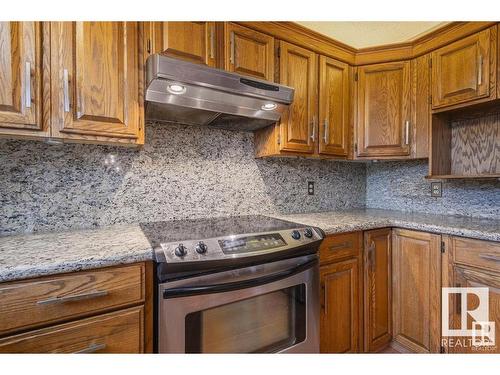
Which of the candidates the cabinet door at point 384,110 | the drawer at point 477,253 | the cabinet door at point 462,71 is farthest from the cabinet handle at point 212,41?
the drawer at point 477,253

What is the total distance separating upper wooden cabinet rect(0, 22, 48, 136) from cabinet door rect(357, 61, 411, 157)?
6.29ft

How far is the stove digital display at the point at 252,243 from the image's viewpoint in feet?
3.50

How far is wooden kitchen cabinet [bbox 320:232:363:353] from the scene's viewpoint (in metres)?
1.46

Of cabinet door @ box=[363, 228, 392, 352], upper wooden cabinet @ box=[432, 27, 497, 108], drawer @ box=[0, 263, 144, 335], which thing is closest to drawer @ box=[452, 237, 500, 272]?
cabinet door @ box=[363, 228, 392, 352]

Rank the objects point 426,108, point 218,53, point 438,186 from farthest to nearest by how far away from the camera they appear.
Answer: point 438,186, point 426,108, point 218,53

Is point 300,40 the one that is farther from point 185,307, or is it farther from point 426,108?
point 185,307

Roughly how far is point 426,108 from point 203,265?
182 cm

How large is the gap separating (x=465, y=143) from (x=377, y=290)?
4.00 ft

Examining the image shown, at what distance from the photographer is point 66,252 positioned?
0.92m

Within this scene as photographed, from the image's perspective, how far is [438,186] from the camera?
1.99 meters

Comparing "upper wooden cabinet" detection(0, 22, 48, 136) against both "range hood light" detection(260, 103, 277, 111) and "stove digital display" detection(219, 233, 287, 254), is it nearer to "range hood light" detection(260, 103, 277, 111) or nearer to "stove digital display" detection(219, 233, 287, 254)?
"stove digital display" detection(219, 233, 287, 254)

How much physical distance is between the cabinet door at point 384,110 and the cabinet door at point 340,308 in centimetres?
91

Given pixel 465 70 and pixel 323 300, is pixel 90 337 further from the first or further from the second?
pixel 465 70
